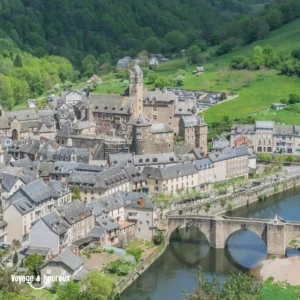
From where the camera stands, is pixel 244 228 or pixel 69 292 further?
pixel 244 228

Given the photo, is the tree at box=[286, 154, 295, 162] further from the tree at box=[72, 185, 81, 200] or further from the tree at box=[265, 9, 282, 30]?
the tree at box=[265, 9, 282, 30]

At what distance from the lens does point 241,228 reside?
67.8m

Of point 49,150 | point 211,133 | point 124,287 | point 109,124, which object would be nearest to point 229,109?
point 211,133

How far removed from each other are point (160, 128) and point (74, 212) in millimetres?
25096

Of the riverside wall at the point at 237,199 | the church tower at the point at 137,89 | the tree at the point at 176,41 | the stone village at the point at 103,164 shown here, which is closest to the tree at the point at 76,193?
the stone village at the point at 103,164

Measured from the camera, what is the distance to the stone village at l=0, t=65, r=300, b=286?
6525 centimetres

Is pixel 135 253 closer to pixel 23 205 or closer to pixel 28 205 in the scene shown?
pixel 28 205

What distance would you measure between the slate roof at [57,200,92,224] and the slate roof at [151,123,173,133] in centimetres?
2279

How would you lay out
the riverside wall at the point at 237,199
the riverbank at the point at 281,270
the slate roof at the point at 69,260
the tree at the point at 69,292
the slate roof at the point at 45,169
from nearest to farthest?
1. the tree at the point at 69,292
2. the slate roof at the point at 69,260
3. the riverbank at the point at 281,270
4. the riverside wall at the point at 237,199
5. the slate roof at the point at 45,169

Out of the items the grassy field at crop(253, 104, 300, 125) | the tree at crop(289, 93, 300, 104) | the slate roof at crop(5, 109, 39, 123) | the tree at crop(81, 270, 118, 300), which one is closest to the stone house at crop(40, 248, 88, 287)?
the tree at crop(81, 270, 118, 300)

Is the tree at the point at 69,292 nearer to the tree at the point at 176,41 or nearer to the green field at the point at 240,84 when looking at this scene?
the green field at the point at 240,84

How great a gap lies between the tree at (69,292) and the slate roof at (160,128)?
34.5m

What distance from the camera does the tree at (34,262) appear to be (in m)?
58.6

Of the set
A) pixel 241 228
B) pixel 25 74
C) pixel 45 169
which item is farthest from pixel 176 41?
pixel 241 228
